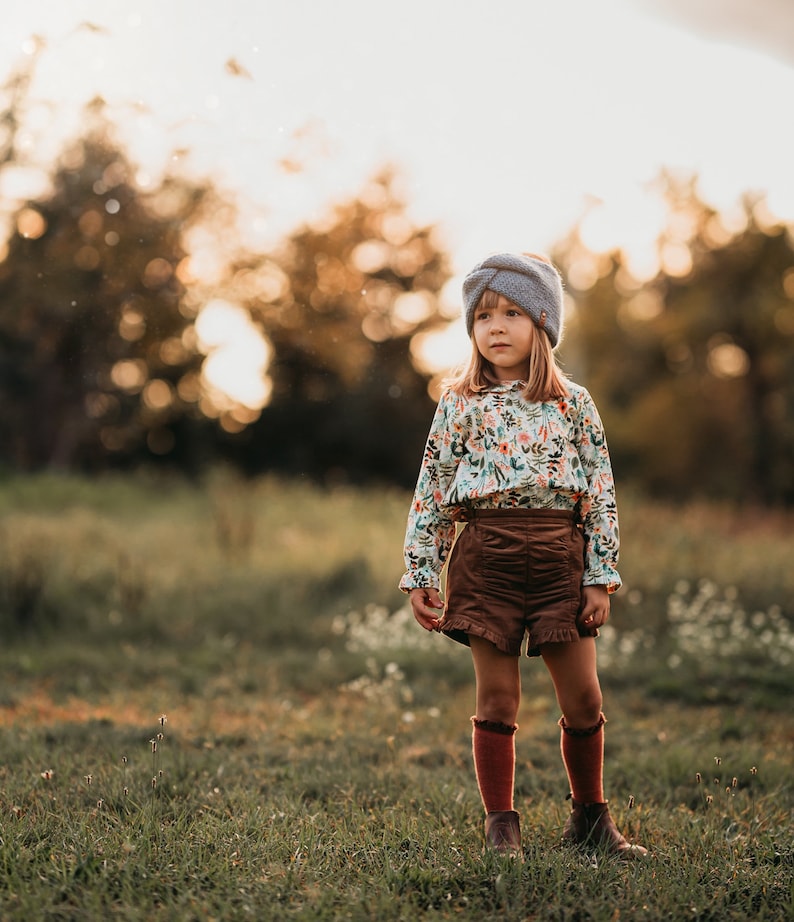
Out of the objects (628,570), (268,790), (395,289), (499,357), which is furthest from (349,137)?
(395,289)

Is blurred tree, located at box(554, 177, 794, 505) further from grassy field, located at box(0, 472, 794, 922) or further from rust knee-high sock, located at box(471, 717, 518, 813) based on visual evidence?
rust knee-high sock, located at box(471, 717, 518, 813)

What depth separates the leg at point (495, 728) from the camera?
288 cm

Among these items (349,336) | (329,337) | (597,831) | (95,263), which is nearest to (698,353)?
(349,336)

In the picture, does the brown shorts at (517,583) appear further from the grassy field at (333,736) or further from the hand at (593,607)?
the grassy field at (333,736)

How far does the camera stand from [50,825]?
2822 millimetres

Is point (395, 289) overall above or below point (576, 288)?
below

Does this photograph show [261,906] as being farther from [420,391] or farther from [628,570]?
[420,391]

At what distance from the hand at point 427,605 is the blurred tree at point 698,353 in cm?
1846

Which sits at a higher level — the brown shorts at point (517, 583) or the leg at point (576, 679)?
the brown shorts at point (517, 583)

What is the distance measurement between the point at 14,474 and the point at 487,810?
1386 cm

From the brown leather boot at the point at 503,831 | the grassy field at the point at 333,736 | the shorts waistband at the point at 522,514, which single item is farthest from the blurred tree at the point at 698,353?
the brown leather boot at the point at 503,831

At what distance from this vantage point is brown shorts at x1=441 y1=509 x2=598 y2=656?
284cm

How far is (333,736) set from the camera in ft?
14.4

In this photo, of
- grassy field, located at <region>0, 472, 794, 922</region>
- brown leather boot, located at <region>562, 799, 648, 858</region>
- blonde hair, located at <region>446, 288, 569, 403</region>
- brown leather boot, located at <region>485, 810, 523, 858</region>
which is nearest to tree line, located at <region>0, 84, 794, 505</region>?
grassy field, located at <region>0, 472, 794, 922</region>
